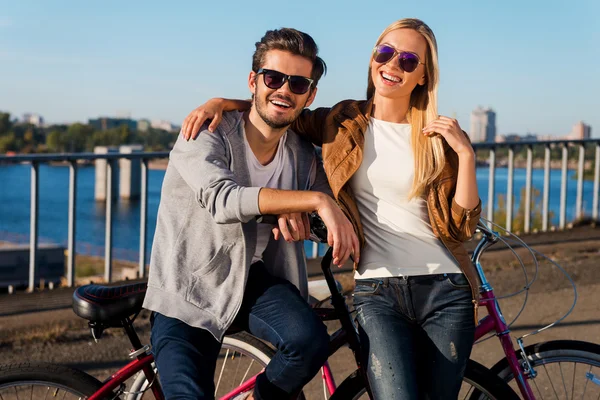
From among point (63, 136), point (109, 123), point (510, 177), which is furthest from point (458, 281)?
point (109, 123)

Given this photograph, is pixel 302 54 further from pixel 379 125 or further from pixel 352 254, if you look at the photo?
pixel 352 254

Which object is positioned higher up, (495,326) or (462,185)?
(462,185)

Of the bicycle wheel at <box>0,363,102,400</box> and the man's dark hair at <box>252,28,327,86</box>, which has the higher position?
the man's dark hair at <box>252,28,327,86</box>

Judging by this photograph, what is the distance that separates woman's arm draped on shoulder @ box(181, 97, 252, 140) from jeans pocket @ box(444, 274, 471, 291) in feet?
3.19

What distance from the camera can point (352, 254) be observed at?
2.70 m

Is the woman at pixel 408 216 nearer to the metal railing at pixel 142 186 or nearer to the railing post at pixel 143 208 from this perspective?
the metal railing at pixel 142 186

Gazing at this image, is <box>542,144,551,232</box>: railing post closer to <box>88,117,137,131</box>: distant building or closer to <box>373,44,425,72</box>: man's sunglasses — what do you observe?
<box>373,44,425,72</box>: man's sunglasses

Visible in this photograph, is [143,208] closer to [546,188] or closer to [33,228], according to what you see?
[33,228]

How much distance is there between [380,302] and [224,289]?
1.76 feet

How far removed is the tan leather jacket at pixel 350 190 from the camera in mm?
2775

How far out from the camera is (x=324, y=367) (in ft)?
9.71

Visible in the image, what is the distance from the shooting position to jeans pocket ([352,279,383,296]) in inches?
109

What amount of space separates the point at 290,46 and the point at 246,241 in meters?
0.70

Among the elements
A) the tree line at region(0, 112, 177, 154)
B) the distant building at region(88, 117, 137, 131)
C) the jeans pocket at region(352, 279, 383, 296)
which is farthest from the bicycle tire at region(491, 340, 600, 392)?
the distant building at region(88, 117, 137, 131)
